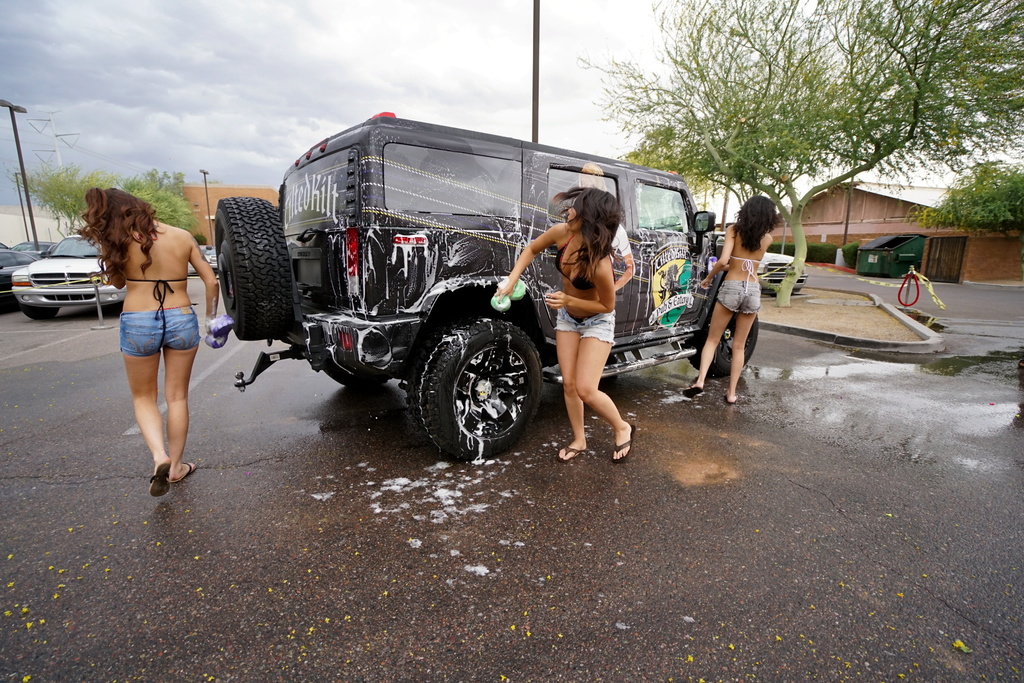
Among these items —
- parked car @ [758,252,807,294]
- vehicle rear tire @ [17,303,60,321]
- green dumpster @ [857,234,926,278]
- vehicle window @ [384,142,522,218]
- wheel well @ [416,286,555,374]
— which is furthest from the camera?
green dumpster @ [857,234,926,278]

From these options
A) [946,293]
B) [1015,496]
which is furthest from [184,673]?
[946,293]

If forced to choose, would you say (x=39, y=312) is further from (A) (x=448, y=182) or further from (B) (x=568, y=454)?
(B) (x=568, y=454)

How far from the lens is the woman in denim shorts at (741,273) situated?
4.39 metres

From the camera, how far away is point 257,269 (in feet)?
10.0

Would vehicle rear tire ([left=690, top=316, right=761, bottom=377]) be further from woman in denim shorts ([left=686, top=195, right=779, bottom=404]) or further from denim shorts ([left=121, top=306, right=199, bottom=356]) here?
denim shorts ([left=121, top=306, right=199, bottom=356])

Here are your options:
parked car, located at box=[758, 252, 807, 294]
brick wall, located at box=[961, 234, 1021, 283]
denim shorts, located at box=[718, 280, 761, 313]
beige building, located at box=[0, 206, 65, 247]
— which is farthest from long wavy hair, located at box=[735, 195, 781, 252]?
beige building, located at box=[0, 206, 65, 247]

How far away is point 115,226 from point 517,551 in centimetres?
258

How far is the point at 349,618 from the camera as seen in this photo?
1988 mm

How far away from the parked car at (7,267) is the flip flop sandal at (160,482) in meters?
11.2

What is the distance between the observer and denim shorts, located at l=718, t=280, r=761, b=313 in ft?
15.0

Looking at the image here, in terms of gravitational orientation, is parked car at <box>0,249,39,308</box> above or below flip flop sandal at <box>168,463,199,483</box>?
above

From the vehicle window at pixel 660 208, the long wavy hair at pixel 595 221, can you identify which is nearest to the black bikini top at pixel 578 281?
the long wavy hair at pixel 595 221

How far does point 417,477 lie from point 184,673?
1576 mm

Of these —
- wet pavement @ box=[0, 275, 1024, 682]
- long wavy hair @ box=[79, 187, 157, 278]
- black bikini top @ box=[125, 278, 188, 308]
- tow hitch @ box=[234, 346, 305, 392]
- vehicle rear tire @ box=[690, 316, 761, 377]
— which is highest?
long wavy hair @ box=[79, 187, 157, 278]
